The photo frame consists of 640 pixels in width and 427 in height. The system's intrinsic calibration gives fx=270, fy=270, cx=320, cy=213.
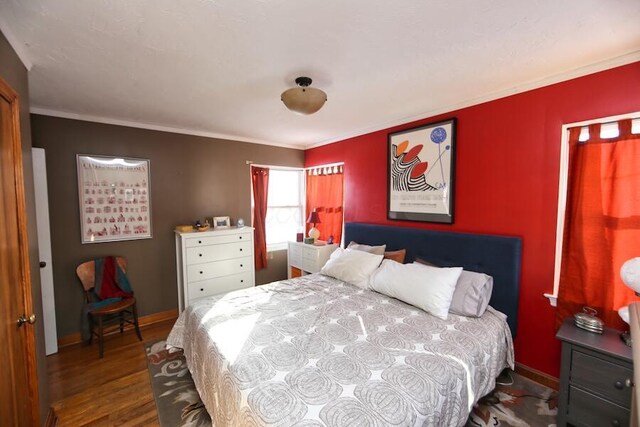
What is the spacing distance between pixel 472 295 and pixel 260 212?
302 centimetres

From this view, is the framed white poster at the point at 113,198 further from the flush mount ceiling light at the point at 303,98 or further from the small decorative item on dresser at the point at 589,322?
the small decorative item on dresser at the point at 589,322

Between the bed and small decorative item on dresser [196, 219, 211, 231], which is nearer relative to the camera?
the bed

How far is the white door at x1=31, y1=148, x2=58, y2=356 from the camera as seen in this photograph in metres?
2.46

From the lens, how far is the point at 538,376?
2.15 m

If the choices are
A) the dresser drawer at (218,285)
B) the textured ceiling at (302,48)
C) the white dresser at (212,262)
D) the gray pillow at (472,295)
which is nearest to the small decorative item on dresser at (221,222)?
the white dresser at (212,262)

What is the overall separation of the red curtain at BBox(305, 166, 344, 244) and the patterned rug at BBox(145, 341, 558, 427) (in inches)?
94.0

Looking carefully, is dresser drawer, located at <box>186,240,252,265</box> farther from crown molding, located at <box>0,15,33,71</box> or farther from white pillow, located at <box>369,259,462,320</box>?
crown molding, located at <box>0,15,33,71</box>

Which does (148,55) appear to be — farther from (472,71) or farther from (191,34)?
(472,71)

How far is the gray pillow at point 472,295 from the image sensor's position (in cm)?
204

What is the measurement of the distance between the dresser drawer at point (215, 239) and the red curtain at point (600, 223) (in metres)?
3.24

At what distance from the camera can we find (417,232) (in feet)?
9.14

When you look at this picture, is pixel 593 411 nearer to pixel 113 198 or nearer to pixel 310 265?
pixel 310 265

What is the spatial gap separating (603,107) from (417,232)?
161 centimetres

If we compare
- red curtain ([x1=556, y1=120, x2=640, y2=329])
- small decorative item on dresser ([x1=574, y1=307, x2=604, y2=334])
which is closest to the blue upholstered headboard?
red curtain ([x1=556, y1=120, x2=640, y2=329])
